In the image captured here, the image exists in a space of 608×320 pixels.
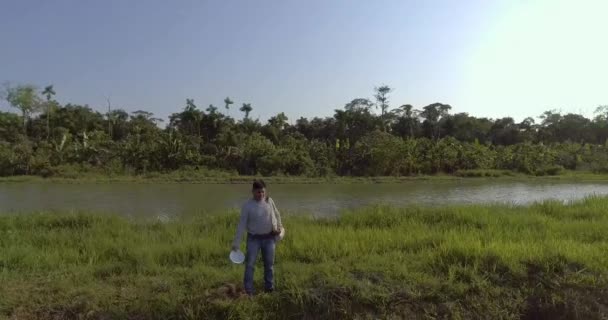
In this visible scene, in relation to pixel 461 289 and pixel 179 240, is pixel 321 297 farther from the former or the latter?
pixel 179 240

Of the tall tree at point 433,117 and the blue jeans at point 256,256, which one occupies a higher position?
the tall tree at point 433,117

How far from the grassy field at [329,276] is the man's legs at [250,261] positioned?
0.45 ft

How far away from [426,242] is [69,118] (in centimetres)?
4858

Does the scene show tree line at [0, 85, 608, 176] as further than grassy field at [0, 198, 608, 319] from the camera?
Yes

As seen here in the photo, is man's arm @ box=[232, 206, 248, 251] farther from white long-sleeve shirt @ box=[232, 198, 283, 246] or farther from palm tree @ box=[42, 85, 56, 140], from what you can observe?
palm tree @ box=[42, 85, 56, 140]

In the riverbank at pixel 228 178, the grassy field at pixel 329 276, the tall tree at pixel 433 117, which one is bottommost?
the grassy field at pixel 329 276

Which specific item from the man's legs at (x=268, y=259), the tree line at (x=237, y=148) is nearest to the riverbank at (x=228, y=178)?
the tree line at (x=237, y=148)

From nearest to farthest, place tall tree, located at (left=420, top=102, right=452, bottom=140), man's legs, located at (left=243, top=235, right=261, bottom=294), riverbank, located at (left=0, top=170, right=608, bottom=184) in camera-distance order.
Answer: man's legs, located at (left=243, top=235, right=261, bottom=294) < riverbank, located at (left=0, top=170, right=608, bottom=184) < tall tree, located at (left=420, top=102, right=452, bottom=140)

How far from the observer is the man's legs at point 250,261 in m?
5.54

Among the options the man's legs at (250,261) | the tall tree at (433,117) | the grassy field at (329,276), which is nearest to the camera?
the grassy field at (329,276)

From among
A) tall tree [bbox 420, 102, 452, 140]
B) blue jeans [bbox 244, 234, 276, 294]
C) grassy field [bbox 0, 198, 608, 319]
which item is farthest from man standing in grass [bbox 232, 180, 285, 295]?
tall tree [bbox 420, 102, 452, 140]

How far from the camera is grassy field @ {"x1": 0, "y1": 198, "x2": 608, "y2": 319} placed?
540 cm

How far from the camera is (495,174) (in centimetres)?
4150

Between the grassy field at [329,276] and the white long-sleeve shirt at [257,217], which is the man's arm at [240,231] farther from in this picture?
the grassy field at [329,276]
